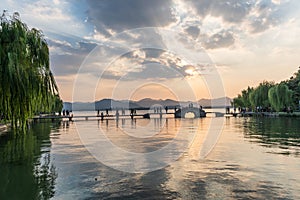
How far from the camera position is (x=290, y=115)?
5000cm

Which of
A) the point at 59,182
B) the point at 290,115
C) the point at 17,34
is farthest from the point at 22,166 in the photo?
the point at 290,115

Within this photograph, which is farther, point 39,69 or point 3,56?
point 39,69

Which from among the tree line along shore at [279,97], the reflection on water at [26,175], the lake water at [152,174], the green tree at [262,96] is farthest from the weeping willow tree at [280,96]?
the reflection on water at [26,175]

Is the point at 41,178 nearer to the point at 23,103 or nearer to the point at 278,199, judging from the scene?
the point at 23,103

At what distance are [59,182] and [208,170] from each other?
17.1 feet

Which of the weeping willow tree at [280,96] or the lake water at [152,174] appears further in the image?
the weeping willow tree at [280,96]

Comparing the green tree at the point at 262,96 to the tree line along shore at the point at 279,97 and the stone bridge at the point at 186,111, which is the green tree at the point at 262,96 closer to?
the tree line along shore at the point at 279,97

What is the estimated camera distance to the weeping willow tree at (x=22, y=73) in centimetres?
1122

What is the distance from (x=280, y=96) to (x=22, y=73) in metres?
49.3

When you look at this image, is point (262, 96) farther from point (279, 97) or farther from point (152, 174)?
point (152, 174)

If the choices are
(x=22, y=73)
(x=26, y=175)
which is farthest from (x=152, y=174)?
(x=22, y=73)

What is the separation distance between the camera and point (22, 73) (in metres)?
11.7

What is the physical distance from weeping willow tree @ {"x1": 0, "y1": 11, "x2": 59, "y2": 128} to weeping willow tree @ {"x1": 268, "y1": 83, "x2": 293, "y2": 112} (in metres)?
46.8

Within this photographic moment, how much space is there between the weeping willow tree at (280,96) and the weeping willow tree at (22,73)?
4684cm
